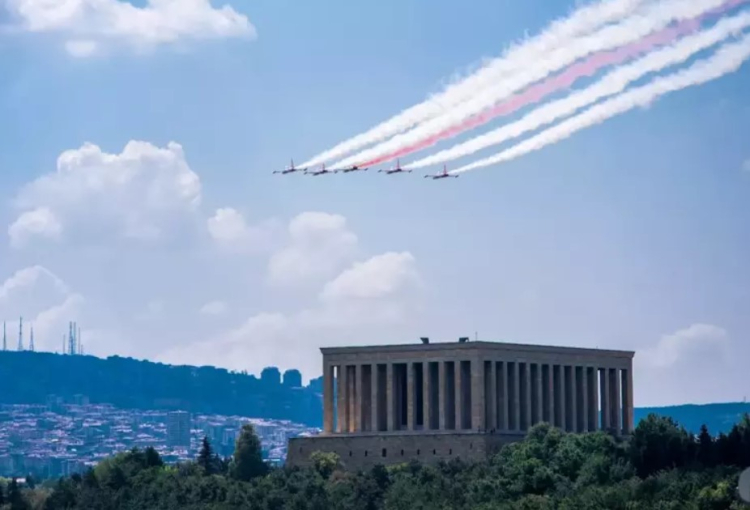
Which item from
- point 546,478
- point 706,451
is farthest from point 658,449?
point 546,478

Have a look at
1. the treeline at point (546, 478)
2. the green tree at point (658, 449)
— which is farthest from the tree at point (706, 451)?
the green tree at point (658, 449)

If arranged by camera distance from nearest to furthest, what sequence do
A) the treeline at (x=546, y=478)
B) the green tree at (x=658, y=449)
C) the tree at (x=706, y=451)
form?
the treeline at (x=546, y=478) → the tree at (x=706, y=451) → the green tree at (x=658, y=449)

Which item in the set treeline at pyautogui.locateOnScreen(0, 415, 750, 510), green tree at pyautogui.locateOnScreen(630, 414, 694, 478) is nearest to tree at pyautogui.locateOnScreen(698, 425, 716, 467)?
treeline at pyautogui.locateOnScreen(0, 415, 750, 510)

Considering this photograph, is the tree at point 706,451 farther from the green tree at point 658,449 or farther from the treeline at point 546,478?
the green tree at point 658,449

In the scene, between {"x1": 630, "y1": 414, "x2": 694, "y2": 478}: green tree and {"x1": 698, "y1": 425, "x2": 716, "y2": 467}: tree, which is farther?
{"x1": 630, "y1": 414, "x2": 694, "y2": 478}: green tree

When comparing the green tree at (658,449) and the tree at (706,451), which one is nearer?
the tree at (706,451)

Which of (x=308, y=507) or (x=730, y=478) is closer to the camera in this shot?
(x=730, y=478)

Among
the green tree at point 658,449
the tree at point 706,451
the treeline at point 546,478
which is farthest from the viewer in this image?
the green tree at point 658,449

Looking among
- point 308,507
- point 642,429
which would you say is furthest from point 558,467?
point 308,507

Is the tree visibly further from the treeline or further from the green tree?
the green tree

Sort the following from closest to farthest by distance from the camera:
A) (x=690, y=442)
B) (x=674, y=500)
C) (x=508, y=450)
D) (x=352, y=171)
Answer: (x=674, y=500), (x=352, y=171), (x=690, y=442), (x=508, y=450)

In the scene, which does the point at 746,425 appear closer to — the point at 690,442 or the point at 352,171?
the point at 690,442
